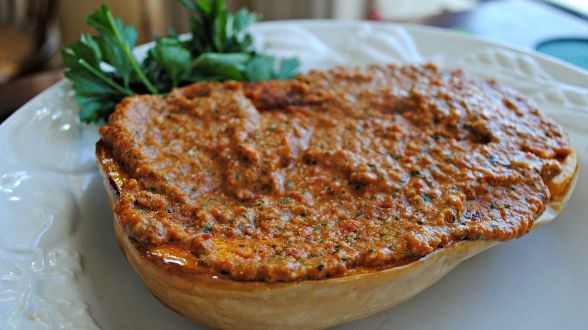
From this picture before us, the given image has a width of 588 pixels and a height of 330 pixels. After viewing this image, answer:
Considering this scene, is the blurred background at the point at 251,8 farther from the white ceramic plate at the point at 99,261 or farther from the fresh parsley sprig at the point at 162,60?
the white ceramic plate at the point at 99,261

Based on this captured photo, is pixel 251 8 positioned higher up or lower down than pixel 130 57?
lower down

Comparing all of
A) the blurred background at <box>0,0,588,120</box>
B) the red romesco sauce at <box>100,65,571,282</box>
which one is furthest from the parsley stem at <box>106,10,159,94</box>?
the blurred background at <box>0,0,588,120</box>

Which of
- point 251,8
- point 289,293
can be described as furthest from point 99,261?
point 251,8

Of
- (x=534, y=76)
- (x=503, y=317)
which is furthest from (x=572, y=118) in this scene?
(x=503, y=317)

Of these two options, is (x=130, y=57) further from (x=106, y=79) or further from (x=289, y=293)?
(x=289, y=293)

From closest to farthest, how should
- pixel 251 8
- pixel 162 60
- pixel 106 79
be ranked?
pixel 106 79 → pixel 162 60 → pixel 251 8

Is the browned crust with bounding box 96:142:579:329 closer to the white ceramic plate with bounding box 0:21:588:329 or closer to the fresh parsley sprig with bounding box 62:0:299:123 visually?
the white ceramic plate with bounding box 0:21:588:329

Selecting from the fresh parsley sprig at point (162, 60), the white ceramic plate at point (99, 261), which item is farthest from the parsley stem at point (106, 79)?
the white ceramic plate at point (99, 261)
